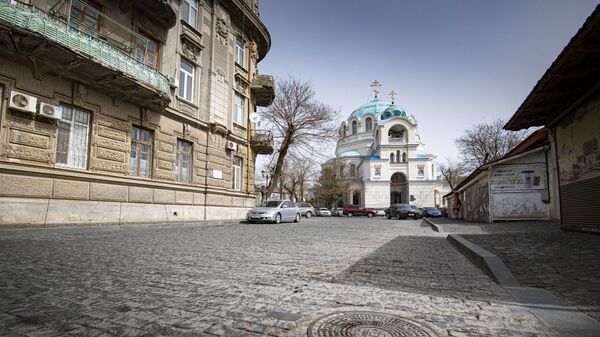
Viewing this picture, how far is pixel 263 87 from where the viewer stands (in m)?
23.3

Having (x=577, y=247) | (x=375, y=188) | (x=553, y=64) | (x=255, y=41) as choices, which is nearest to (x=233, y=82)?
(x=255, y=41)

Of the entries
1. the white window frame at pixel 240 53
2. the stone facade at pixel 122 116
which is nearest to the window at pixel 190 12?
the stone facade at pixel 122 116

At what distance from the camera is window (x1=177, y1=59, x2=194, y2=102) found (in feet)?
55.9

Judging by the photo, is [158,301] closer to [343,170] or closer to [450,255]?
[450,255]

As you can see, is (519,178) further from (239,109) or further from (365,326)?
(365,326)

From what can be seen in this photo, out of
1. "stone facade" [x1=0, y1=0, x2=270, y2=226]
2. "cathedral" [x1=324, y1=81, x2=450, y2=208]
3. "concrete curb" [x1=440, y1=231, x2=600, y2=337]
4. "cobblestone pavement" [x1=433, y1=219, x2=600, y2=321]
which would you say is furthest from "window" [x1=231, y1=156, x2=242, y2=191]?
"cathedral" [x1=324, y1=81, x2=450, y2=208]

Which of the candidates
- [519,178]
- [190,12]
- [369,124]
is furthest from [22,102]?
[369,124]

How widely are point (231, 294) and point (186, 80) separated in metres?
15.8

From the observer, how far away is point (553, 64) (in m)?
7.55

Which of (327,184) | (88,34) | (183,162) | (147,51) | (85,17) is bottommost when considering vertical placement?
(183,162)

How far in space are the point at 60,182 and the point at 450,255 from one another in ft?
38.2

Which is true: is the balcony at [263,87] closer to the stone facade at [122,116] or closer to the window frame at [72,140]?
the stone facade at [122,116]

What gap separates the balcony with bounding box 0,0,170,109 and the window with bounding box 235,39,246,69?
743 centimetres

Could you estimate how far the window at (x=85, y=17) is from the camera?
12010mm
